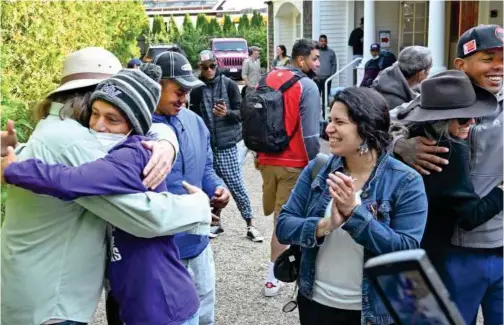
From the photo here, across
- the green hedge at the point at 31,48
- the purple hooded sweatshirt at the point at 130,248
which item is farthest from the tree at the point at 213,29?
the purple hooded sweatshirt at the point at 130,248

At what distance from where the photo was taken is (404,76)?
4547 mm

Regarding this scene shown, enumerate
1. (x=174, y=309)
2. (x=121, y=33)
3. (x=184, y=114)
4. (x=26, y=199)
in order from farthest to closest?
(x=121, y=33)
(x=184, y=114)
(x=174, y=309)
(x=26, y=199)

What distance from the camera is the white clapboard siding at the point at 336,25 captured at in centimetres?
2022

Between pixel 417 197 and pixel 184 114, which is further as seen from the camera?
pixel 184 114

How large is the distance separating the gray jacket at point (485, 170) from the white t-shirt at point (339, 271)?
1.92ft

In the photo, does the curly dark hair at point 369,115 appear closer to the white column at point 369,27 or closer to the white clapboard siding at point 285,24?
the white column at point 369,27

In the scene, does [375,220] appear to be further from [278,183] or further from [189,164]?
[278,183]

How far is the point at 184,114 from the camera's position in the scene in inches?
146

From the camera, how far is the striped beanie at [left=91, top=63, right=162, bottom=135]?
2271mm

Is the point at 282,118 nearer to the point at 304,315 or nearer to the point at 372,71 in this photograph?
the point at 304,315

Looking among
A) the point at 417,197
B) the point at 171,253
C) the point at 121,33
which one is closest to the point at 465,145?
the point at 417,197

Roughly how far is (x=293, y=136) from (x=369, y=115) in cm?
256

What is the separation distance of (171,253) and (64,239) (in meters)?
0.41

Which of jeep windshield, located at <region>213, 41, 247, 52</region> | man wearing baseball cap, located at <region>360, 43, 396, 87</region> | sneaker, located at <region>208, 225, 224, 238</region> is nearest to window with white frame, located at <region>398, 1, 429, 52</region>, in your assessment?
man wearing baseball cap, located at <region>360, 43, 396, 87</region>
